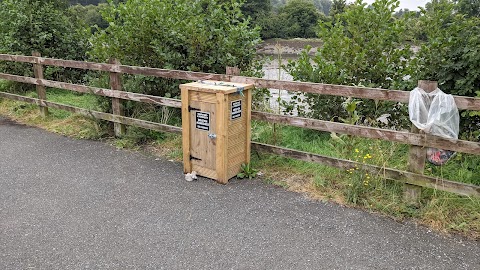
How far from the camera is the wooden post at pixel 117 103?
6.17 m

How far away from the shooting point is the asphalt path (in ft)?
10.4

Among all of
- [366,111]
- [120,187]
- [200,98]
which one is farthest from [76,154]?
[366,111]

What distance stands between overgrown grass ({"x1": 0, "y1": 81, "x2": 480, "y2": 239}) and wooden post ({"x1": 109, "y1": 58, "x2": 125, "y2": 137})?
0.18 m

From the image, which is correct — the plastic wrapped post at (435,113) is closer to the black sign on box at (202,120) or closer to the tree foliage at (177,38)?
the black sign on box at (202,120)

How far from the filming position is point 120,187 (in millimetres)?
4617

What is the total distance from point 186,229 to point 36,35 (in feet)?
26.8

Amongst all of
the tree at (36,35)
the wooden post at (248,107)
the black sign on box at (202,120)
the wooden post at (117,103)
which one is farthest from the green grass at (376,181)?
the tree at (36,35)

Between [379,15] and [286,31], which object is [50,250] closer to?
[379,15]

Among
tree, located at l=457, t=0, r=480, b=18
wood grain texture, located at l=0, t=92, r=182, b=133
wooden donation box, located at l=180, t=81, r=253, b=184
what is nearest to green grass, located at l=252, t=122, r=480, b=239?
wooden donation box, located at l=180, t=81, r=253, b=184

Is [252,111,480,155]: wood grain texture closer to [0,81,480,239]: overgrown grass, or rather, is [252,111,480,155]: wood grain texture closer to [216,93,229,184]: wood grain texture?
[0,81,480,239]: overgrown grass

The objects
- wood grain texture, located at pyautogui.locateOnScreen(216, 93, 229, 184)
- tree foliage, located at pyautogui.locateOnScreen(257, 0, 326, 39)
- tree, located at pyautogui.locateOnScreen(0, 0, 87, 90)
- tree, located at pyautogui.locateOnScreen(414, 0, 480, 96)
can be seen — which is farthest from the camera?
tree foliage, located at pyautogui.locateOnScreen(257, 0, 326, 39)

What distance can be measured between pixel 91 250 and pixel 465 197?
347 cm

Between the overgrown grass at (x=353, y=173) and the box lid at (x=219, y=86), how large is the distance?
1.03 m

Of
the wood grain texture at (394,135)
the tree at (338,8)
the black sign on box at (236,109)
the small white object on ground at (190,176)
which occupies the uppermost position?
the tree at (338,8)
